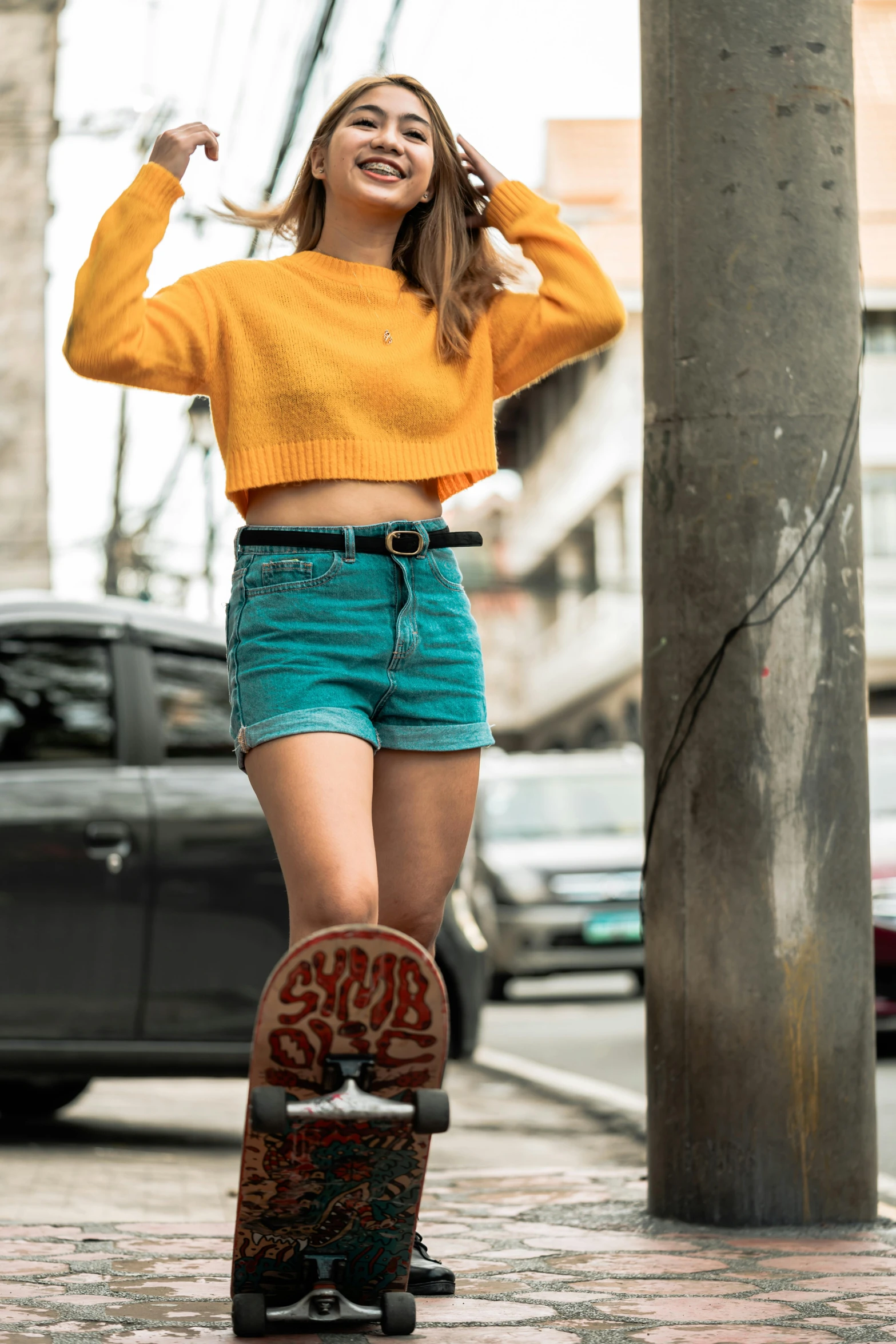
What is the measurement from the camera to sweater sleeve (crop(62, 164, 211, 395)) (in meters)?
2.84

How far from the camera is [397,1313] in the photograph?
9.00 feet

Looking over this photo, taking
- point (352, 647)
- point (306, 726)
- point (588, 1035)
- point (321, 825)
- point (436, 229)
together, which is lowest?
point (588, 1035)

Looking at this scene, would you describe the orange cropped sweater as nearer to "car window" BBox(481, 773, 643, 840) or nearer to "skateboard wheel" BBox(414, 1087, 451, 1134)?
"skateboard wheel" BBox(414, 1087, 451, 1134)

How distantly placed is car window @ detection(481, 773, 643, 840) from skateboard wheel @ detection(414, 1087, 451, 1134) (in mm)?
11913

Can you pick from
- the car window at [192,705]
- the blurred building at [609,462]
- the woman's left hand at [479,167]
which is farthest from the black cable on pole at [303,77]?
the blurred building at [609,462]

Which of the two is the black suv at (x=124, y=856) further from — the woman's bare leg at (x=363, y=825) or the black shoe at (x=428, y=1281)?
the woman's bare leg at (x=363, y=825)

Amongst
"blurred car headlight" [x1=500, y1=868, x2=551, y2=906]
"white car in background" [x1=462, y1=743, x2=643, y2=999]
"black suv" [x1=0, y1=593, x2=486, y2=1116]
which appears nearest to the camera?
"black suv" [x1=0, y1=593, x2=486, y2=1116]

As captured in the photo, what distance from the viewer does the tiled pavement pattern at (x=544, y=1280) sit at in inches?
114

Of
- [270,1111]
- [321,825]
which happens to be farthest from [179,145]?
[270,1111]

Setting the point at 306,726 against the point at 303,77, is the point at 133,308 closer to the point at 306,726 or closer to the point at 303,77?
the point at 306,726

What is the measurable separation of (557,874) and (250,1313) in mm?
11394

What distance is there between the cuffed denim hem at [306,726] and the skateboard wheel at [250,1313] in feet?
2.65

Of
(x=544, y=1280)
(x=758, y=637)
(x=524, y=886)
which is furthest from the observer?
(x=524, y=886)

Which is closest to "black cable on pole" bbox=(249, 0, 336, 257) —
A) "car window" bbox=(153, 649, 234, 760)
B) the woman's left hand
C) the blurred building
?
"car window" bbox=(153, 649, 234, 760)
